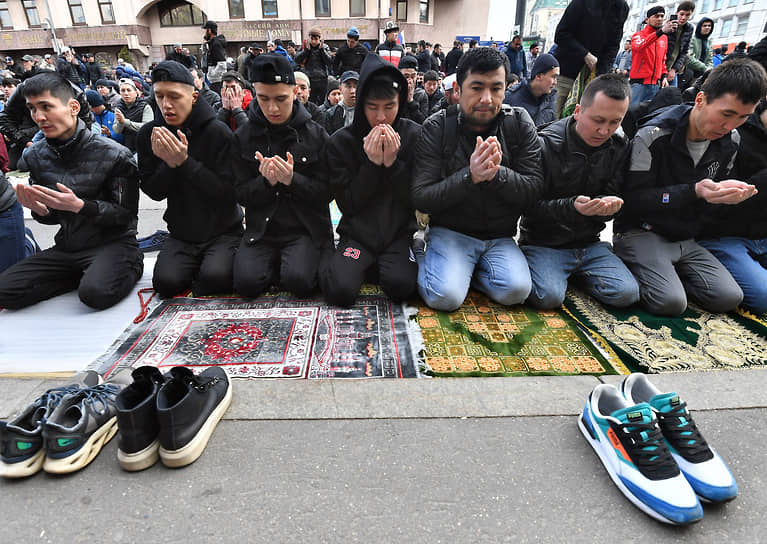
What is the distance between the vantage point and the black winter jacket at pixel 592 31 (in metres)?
5.22

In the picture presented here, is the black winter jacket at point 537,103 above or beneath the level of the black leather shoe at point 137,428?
above

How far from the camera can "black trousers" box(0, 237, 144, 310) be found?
3.06m

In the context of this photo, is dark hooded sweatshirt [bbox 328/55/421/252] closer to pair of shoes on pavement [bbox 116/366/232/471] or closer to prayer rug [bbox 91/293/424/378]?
prayer rug [bbox 91/293/424/378]

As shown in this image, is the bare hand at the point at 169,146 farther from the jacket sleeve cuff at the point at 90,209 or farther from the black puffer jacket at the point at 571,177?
the black puffer jacket at the point at 571,177

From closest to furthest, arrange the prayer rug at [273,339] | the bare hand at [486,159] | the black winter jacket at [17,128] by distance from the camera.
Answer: the prayer rug at [273,339]
the bare hand at [486,159]
the black winter jacket at [17,128]

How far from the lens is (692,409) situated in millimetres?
2125

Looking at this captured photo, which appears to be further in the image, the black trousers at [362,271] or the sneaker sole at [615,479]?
the black trousers at [362,271]

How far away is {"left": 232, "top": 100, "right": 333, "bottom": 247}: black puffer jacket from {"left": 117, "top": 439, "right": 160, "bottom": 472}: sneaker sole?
185cm

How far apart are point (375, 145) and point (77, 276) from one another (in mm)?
2591

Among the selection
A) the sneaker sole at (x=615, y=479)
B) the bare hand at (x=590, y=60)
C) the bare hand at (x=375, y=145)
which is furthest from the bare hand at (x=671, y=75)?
the sneaker sole at (x=615, y=479)

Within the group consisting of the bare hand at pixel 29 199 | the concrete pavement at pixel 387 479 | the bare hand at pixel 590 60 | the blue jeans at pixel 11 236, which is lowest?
the concrete pavement at pixel 387 479

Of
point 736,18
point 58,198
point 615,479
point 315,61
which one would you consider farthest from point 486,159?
point 736,18

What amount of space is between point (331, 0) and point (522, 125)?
28909mm

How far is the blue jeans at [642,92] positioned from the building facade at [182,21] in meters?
24.6
